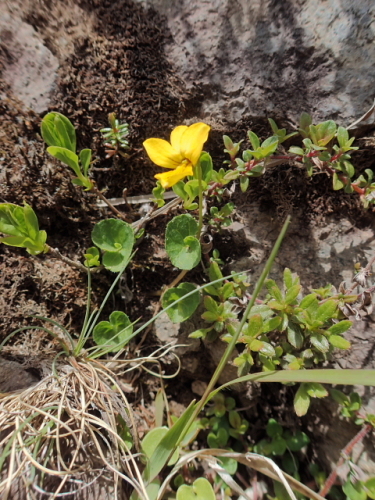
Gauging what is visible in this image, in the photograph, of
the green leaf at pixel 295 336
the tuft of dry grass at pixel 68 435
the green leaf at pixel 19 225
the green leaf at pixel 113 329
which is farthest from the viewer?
the green leaf at pixel 113 329

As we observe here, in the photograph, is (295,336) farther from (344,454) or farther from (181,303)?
(344,454)

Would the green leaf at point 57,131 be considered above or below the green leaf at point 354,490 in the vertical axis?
above

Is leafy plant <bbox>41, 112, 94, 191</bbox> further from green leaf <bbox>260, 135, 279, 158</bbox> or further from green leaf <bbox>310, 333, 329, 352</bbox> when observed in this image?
green leaf <bbox>310, 333, 329, 352</bbox>

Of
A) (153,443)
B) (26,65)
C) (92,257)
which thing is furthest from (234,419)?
(26,65)

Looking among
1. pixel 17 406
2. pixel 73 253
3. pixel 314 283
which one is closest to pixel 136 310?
pixel 73 253

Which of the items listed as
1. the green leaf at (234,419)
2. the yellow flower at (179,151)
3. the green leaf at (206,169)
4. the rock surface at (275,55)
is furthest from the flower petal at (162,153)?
the green leaf at (234,419)

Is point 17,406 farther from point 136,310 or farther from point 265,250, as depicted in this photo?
point 265,250

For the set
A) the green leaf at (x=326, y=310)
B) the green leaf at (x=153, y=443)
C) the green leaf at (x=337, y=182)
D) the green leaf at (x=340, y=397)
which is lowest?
the green leaf at (x=340, y=397)

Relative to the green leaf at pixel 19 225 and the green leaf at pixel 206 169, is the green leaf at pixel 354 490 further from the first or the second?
the green leaf at pixel 19 225
